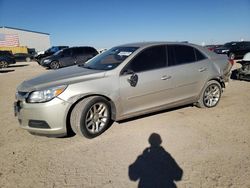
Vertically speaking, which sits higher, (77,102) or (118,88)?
(118,88)

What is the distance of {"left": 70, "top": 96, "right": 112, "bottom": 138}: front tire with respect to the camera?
11.9ft

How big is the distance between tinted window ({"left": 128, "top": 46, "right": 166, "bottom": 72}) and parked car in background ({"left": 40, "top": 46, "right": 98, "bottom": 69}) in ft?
40.2

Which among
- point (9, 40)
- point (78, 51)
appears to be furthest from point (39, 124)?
point (9, 40)

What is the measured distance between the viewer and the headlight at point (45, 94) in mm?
3473

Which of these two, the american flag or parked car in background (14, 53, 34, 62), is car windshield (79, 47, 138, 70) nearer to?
parked car in background (14, 53, 34, 62)

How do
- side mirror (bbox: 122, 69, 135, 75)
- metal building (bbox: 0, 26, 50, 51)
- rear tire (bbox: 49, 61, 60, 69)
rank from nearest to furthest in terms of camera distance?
1. side mirror (bbox: 122, 69, 135, 75)
2. rear tire (bbox: 49, 61, 60, 69)
3. metal building (bbox: 0, 26, 50, 51)

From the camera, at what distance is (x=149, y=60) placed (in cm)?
434

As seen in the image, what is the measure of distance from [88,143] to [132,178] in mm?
1214

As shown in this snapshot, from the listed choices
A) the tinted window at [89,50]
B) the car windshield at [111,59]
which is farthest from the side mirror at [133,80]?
the tinted window at [89,50]

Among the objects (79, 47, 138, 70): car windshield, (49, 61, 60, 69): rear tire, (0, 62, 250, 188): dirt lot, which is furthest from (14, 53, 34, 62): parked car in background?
→ (79, 47, 138, 70): car windshield

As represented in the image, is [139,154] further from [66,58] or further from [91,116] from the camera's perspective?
[66,58]

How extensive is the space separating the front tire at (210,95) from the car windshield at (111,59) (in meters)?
2.06

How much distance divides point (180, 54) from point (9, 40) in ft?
152

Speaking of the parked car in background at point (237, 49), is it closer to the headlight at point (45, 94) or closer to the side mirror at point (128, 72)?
the side mirror at point (128, 72)
